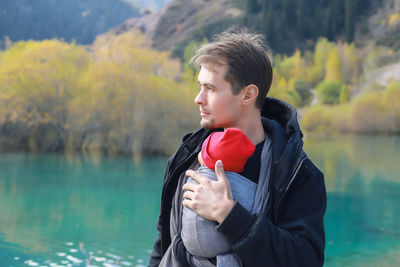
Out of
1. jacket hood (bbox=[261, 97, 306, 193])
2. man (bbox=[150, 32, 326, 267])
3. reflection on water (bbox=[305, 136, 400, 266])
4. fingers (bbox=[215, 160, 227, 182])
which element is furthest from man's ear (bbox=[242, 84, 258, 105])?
reflection on water (bbox=[305, 136, 400, 266])

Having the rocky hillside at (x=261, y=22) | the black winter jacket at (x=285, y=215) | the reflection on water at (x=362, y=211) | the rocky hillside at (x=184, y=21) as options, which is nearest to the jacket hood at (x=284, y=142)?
the black winter jacket at (x=285, y=215)

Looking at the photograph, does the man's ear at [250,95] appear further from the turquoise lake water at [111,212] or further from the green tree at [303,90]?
the green tree at [303,90]

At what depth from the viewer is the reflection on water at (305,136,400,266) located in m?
7.85

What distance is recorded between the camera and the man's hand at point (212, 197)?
1.32 metres

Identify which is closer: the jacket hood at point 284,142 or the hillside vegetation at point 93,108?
the jacket hood at point 284,142

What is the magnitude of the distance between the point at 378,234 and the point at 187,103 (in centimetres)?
1491

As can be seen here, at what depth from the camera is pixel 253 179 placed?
1.47 metres

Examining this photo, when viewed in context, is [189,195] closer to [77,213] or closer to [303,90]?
[77,213]

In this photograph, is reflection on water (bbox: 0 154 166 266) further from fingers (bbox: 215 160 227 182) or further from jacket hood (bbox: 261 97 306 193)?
fingers (bbox: 215 160 227 182)

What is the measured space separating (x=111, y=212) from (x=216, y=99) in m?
9.35

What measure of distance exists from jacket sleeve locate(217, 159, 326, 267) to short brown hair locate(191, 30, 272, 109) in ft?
1.05

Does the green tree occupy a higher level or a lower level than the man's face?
higher

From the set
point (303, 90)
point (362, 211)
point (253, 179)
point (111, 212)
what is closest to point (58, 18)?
point (303, 90)

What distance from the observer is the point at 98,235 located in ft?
28.0
